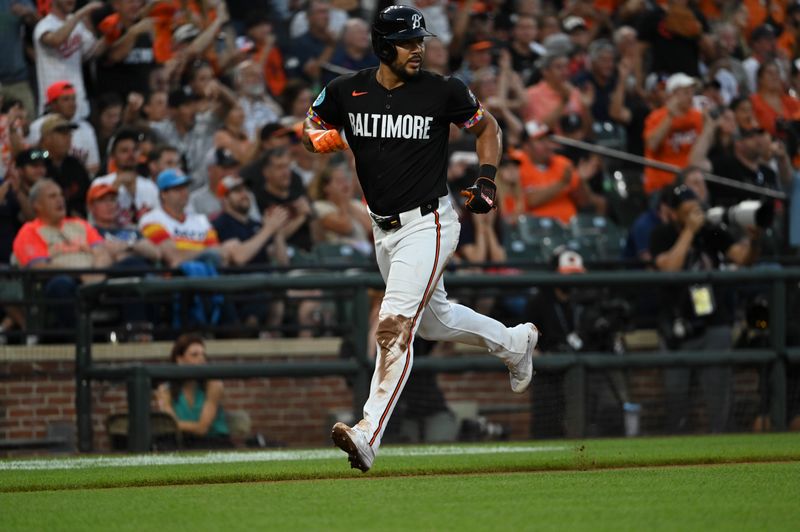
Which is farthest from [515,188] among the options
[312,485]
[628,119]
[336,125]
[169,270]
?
[312,485]

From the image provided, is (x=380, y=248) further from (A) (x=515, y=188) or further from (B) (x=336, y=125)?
(A) (x=515, y=188)

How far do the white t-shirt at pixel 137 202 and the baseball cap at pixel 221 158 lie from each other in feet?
3.31

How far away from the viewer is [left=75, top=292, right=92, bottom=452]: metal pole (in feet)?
35.3

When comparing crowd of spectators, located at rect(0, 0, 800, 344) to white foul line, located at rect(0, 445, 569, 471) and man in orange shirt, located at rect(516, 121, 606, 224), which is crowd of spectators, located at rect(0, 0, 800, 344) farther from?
white foul line, located at rect(0, 445, 569, 471)

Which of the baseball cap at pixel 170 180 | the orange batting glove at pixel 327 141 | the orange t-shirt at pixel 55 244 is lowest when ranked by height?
the orange t-shirt at pixel 55 244

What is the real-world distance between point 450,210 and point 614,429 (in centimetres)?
461

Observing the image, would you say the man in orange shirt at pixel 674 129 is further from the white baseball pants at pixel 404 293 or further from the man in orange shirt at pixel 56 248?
the white baseball pants at pixel 404 293

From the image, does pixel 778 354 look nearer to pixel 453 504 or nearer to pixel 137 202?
pixel 137 202

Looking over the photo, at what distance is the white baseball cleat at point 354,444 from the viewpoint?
21.2 feet

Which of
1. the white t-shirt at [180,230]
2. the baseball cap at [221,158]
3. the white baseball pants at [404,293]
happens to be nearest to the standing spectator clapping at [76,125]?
the white t-shirt at [180,230]

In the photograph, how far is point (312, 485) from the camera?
6.89 metres

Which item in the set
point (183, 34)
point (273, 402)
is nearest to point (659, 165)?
point (183, 34)

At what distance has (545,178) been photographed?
580 inches

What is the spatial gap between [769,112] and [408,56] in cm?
1125
